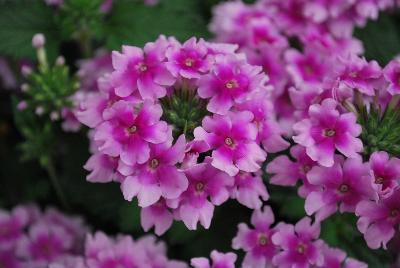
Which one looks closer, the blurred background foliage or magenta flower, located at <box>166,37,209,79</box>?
magenta flower, located at <box>166,37,209,79</box>

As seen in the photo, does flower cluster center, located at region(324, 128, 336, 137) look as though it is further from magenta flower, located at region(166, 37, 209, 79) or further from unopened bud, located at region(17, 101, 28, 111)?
unopened bud, located at region(17, 101, 28, 111)

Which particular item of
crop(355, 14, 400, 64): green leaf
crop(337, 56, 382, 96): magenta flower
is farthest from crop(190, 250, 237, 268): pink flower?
crop(355, 14, 400, 64): green leaf

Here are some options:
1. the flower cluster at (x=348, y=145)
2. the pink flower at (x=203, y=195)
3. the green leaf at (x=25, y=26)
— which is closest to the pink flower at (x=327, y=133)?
the flower cluster at (x=348, y=145)

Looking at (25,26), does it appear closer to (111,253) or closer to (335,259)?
(111,253)

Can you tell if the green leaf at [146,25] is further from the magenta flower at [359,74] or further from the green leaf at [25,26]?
the magenta flower at [359,74]

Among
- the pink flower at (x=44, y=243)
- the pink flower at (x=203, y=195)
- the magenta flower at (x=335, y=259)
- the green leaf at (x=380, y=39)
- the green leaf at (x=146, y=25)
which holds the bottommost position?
the pink flower at (x=44, y=243)

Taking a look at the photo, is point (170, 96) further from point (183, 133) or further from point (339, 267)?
point (339, 267)
